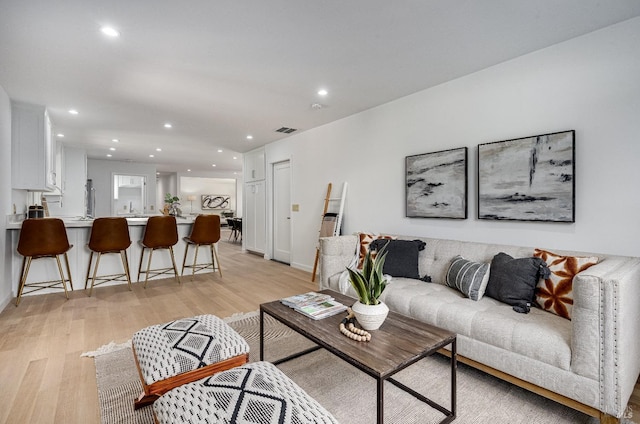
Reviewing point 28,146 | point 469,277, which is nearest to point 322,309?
point 469,277

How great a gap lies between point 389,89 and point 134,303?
3.81m

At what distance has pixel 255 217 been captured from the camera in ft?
22.6

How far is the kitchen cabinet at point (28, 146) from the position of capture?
3846 millimetres

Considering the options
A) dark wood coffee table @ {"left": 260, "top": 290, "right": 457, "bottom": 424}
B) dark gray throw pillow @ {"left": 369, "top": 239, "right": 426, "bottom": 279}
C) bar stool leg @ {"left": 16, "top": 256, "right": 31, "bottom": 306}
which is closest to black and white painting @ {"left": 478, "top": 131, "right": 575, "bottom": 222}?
dark gray throw pillow @ {"left": 369, "top": 239, "right": 426, "bottom": 279}

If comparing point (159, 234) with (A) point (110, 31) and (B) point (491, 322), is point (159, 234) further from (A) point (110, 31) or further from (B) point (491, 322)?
(B) point (491, 322)

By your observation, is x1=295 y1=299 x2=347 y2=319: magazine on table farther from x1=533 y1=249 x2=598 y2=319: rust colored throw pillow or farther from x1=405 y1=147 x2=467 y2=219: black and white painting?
x1=405 y1=147 x2=467 y2=219: black and white painting

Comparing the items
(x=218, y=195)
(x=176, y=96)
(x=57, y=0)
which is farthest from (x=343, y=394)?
(x=218, y=195)

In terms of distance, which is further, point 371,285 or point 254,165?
point 254,165

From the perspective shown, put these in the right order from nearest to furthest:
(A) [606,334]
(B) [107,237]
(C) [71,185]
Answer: (A) [606,334]
(B) [107,237]
(C) [71,185]

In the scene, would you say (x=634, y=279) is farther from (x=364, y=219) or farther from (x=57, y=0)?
(x=57, y=0)

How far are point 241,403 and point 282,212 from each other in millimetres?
4967

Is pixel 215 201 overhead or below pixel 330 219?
overhead

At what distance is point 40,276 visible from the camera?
3.84 meters

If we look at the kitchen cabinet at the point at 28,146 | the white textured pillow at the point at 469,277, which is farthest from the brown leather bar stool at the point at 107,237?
the white textured pillow at the point at 469,277
